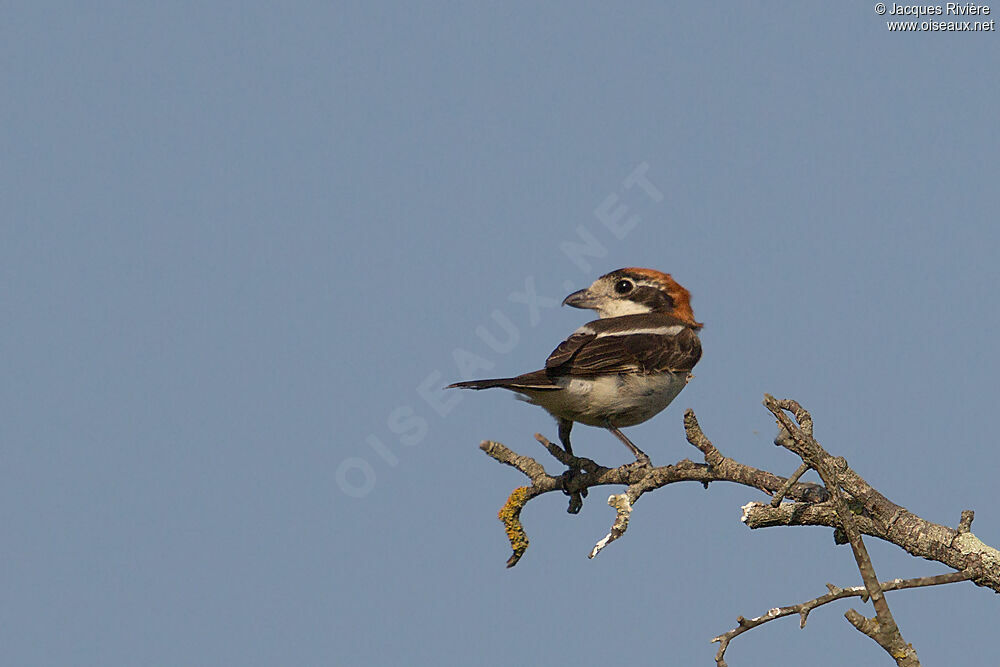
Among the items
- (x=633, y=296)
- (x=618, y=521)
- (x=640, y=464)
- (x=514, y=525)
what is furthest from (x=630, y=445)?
(x=633, y=296)

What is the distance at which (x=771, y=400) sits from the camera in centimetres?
558

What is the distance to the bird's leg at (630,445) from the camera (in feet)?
25.4

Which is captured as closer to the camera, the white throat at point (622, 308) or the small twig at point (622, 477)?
the small twig at point (622, 477)

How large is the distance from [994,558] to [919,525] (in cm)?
47

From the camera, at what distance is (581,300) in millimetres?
9984

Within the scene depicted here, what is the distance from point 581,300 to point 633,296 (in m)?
0.57

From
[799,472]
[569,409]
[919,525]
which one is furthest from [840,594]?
[569,409]

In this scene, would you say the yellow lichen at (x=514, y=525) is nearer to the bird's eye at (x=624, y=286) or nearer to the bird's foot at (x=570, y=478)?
the bird's foot at (x=570, y=478)

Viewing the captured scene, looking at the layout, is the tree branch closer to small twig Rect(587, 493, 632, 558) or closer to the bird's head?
small twig Rect(587, 493, 632, 558)

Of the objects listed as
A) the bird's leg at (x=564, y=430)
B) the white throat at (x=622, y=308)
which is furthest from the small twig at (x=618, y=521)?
the white throat at (x=622, y=308)

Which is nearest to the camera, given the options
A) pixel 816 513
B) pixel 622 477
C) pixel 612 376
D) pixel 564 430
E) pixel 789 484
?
pixel 789 484

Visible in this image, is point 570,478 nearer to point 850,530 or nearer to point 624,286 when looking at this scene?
point 624,286

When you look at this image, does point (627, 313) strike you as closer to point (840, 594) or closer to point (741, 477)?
point (741, 477)

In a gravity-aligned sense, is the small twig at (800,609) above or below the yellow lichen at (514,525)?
below
